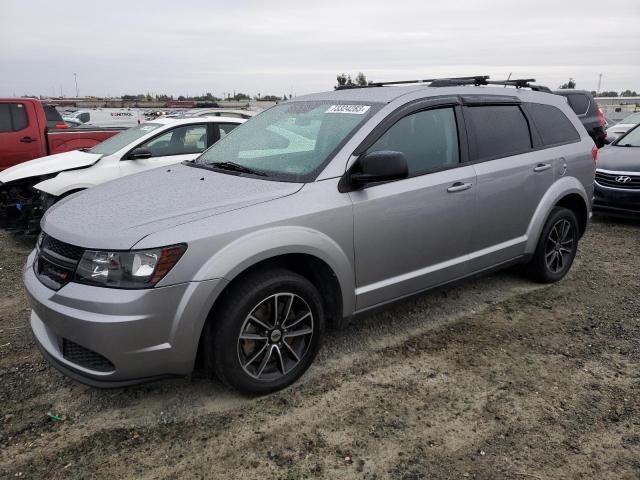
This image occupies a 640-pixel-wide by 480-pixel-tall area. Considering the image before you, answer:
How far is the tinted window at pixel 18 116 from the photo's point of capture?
825 centimetres

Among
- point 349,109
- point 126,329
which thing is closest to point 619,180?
point 349,109

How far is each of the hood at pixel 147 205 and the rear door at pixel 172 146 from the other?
2971 millimetres

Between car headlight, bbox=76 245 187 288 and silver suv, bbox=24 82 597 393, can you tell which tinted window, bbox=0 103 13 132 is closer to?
silver suv, bbox=24 82 597 393

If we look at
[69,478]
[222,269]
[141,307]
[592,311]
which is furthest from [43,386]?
[592,311]

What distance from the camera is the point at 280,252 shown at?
2.97 m

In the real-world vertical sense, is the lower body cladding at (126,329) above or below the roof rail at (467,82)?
below

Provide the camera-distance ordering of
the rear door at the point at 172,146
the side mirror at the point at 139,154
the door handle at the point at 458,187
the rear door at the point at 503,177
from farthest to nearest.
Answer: the rear door at the point at 172,146 → the side mirror at the point at 139,154 → the rear door at the point at 503,177 → the door handle at the point at 458,187

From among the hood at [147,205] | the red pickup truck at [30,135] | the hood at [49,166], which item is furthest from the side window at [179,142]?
the hood at [147,205]

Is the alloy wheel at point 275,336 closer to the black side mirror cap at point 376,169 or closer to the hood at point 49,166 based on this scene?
the black side mirror cap at point 376,169

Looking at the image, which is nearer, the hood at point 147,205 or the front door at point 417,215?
the hood at point 147,205

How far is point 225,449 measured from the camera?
2.69 metres

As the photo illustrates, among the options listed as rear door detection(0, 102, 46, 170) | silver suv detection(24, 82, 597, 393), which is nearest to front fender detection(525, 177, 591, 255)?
silver suv detection(24, 82, 597, 393)

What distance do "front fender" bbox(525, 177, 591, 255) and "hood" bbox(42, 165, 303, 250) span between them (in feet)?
7.89

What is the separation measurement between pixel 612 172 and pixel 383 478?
6571 millimetres
